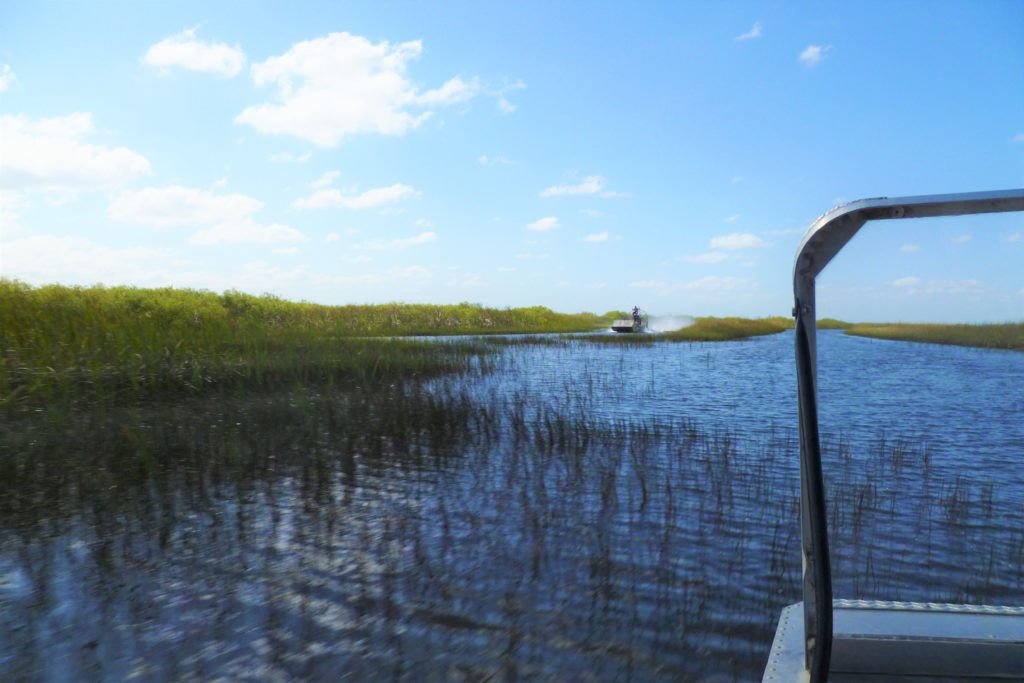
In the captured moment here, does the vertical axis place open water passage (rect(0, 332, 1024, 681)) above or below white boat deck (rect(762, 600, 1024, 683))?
below

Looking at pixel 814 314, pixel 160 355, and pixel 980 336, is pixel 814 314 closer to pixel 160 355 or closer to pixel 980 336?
pixel 160 355

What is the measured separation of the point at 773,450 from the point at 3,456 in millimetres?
10617

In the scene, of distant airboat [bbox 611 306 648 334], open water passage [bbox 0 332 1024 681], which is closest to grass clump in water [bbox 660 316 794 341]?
distant airboat [bbox 611 306 648 334]

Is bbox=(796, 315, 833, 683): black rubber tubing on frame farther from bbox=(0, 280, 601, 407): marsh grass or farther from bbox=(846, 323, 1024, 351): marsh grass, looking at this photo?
bbox=(846, 323, 1024, 351): marsh grass

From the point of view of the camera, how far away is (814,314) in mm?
2264

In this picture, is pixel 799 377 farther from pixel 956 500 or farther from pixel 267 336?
pixel 267 336

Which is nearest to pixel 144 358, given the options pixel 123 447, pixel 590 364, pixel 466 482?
pixel 123 447

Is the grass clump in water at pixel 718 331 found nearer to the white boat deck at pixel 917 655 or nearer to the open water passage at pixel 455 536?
the open water passage at pixel 455 536

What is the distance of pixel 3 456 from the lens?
9172 millimetres

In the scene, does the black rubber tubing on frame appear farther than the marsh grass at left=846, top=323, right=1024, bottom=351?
No

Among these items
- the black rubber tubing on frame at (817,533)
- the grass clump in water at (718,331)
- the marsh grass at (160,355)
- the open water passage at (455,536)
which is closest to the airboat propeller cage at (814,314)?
the black rubber tubing on frame at (817,533)

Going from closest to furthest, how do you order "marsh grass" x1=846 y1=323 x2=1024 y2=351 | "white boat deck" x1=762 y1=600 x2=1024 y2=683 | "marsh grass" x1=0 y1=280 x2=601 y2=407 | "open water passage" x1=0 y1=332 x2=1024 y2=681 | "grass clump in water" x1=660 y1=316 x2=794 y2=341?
"white boat deck" x1=762 y1=600 x2=1024 y2=683 < "open water passage" x1=0 y1=332 x2=1024 y2=681 < "marsh grass" x1=0 y1=280 x2=601 y2=407 < "marsh grass" x1=846 y1=323 x2=1024 y2=351 < "grass clump in water" x1=660 y1=316 x2=794 y2=341

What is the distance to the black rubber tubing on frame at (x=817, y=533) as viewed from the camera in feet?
6.39

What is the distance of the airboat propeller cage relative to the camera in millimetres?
1975
